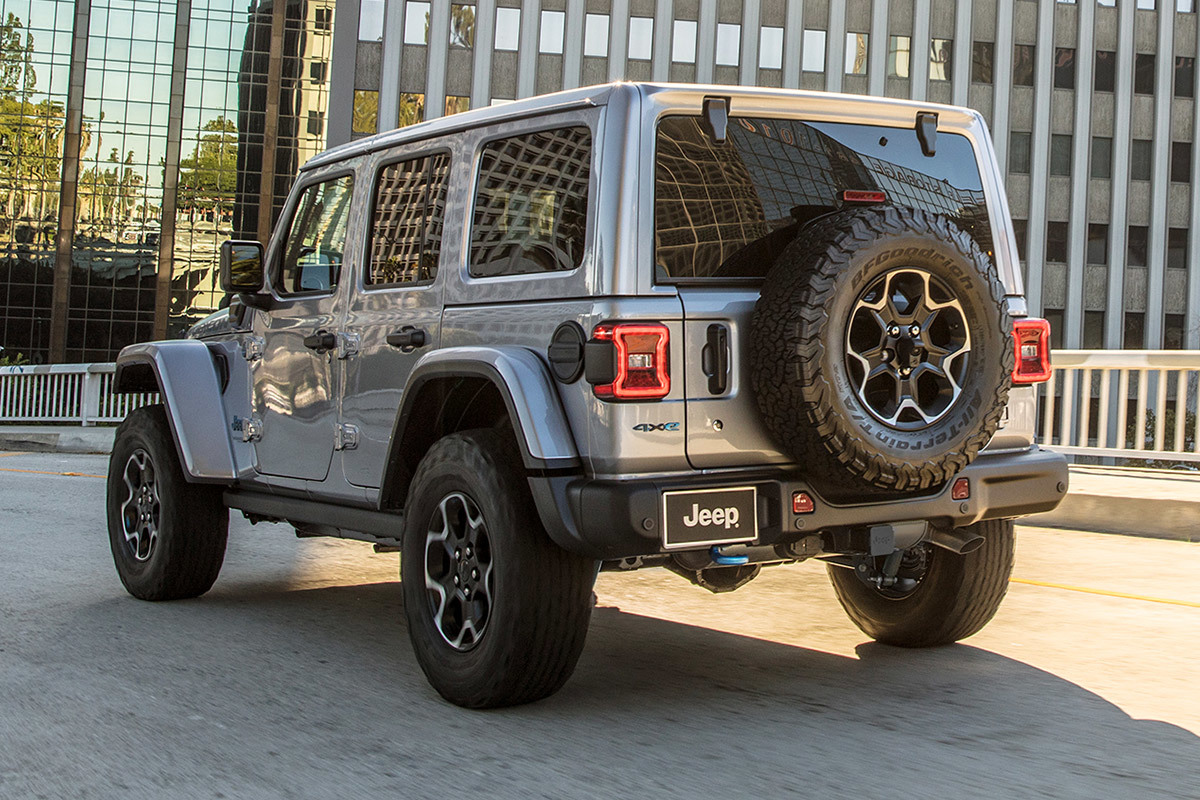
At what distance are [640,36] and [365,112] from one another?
10613 millimetres

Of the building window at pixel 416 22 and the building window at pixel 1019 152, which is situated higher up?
the building window at pixel 416 22

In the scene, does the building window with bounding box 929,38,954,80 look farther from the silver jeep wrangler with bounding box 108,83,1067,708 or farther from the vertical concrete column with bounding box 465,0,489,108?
the silver jeep wrangler with bounding box 108,83,1067,708

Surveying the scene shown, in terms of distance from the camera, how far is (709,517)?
4074 mm

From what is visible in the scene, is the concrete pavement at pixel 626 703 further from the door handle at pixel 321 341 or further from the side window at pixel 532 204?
the side window at pixel 532 204

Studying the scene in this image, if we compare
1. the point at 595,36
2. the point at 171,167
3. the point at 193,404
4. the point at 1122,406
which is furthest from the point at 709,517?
the point at 171,167

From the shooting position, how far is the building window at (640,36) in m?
50.9

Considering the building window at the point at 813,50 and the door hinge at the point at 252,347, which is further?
the building window at the point at 813,50

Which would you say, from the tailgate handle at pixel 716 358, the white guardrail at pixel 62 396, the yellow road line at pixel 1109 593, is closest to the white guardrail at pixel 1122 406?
the yellow road line at pixel 1109 593

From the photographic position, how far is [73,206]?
2319 inches

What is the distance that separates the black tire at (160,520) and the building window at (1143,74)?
51942mm

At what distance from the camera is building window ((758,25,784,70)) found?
5147cm

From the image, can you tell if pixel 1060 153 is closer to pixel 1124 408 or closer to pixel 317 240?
pixel 1124 408

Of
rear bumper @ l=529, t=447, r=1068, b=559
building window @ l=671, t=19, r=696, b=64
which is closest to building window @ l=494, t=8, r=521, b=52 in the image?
building window @ l=671, t=19, r=696, b=64

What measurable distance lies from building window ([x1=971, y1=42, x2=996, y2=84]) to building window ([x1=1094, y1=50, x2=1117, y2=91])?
401 cm
